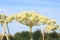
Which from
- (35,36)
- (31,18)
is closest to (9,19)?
(31,18)

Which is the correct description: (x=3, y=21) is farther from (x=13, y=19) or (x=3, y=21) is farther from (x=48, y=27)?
(x=48, y=27)

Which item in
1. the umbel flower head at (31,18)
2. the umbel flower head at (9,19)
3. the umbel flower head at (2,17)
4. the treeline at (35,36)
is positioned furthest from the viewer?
the treeline at (35,36)

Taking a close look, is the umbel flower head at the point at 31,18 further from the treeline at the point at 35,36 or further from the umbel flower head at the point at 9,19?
the treeline at the point at 35,36

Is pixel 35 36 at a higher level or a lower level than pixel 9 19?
lower

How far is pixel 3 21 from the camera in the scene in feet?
47.0

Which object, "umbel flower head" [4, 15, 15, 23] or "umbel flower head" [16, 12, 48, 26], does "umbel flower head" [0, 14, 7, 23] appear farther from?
"umbel flower head" [16, 12, 48, 26]

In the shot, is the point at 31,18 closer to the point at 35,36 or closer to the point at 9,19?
the point at 9,19

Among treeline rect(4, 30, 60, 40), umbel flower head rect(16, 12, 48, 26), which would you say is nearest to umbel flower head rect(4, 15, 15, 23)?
umbel flower head rect(16, 12, 48, 26)

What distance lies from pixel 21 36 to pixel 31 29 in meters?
1.39

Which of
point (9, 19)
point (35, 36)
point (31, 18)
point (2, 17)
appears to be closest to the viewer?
point (31, 18)

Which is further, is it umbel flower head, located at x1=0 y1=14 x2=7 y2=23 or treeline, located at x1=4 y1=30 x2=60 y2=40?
treeline, located at x1=4 y1=30 x2=60 y2=40

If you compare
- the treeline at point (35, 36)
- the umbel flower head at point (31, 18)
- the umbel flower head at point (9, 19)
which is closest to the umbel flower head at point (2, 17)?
the umbel flower head at point (9, 19)

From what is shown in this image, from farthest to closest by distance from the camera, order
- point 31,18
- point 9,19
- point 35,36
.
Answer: point 35,36 < point 9,19 < point 31,18

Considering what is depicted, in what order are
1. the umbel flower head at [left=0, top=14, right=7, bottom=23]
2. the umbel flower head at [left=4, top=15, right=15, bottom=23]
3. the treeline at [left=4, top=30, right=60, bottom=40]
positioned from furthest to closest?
the treeline at [left=4, top=30, right=60, bottom=40] < the umbel flower head at [left=0, top=14, right=7, bottom=23] < the umbel flower head at [left=4, top=15, right=15, bottom=23]
